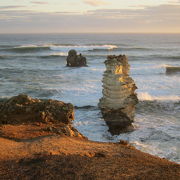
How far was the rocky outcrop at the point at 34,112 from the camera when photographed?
11688 millimetres

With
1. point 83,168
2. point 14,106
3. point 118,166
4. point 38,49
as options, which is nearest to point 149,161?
point 118,166

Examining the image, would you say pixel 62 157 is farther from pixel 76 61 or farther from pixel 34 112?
pixel 76 61

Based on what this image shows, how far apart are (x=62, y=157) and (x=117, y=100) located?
25.9 ft

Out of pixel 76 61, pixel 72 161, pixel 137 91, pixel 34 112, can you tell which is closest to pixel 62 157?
pixel 72 161

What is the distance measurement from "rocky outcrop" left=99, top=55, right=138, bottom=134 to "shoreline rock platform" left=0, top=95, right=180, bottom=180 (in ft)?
13.5

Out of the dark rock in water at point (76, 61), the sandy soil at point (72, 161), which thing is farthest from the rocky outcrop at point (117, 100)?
the dark rock in water at point (76, 61)

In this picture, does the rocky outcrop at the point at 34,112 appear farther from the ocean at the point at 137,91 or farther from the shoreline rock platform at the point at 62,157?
the ocean at the point at 137,91

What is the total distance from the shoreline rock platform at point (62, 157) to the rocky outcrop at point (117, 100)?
412 centimetres

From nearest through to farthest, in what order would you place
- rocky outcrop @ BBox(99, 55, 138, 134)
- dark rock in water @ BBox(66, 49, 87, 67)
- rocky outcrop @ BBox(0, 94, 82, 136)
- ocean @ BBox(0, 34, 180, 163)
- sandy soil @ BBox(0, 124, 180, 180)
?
sandy soil @ BBox(0, 124, 180, 180) → rocky outcrop @ BBox(0, 94, 82, 136) → ocean @ BBox(0, 34, 180, 163) → rocky outcrop @ BBox(99, 55, 138, 134) → dark rock in water @ BBox(66, 49, 87, 67)

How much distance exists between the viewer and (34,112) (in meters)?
11.9

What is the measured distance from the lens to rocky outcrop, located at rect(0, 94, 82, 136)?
38.3 feet

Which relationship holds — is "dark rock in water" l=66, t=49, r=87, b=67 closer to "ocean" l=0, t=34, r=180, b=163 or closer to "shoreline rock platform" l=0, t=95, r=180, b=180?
"ocean" l=0, t=34, r=180, b=163

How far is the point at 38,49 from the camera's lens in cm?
7169

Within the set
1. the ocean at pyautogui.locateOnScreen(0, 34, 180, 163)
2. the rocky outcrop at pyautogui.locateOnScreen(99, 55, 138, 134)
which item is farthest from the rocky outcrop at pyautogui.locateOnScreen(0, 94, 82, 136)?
the rocky outcrop at pyautogui.locateOnScreen(99, 55, 138, 134)
